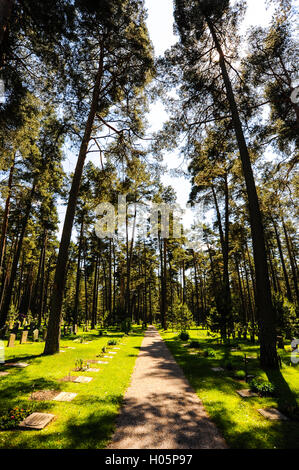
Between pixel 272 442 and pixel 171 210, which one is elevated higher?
pixel 171 210

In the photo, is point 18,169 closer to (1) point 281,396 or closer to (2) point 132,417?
(2) point 132,417

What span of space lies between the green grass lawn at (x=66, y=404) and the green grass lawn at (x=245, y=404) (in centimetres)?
207

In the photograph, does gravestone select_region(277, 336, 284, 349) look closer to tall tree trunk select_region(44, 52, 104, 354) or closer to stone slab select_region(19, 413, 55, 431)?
tall tree trunk select_region(44, 52, 104, 354)

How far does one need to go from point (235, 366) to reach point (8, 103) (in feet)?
45.2

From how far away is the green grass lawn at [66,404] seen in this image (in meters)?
3.31

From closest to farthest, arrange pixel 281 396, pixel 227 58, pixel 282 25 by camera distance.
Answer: pixel 281 396 → pixel 282 25 → pixel 227 58

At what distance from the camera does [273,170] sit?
40.3 feet

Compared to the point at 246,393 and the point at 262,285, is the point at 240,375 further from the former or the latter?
the point at 262,285

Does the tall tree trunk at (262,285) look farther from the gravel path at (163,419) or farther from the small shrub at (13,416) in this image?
the small shrub at (13,416)

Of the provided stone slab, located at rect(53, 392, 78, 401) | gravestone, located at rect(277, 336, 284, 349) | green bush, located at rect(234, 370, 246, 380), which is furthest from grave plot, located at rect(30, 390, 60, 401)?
gravestone, located at rect(277, 336, 284, 349)

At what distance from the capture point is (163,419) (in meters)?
4.17

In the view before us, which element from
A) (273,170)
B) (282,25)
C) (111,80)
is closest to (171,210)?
(273,170)

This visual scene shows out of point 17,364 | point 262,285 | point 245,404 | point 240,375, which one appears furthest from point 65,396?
point 262,285

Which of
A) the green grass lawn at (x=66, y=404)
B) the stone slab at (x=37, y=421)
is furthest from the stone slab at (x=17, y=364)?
the stone slab at (x=37, y=421)
